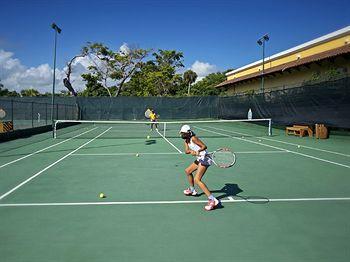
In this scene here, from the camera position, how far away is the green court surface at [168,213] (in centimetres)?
445

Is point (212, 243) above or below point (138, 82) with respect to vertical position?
below

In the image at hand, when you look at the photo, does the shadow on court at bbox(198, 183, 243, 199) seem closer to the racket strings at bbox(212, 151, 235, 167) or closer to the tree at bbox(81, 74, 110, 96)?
the racket strings at bbox(212, 151, 235, 167)

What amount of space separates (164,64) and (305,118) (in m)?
43.0

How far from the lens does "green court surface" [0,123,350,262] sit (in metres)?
4.45

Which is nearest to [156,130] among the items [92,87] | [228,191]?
[228,191]

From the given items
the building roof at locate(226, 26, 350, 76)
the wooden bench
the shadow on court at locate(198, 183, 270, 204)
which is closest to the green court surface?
the shadow on court at locate(198, 183, 270, 204)

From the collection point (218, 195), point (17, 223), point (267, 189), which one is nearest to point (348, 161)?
point (267, 189)

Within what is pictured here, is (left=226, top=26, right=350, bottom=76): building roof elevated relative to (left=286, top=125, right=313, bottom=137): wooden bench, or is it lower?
elevated

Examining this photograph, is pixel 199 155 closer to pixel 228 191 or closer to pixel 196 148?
pixel 196 148

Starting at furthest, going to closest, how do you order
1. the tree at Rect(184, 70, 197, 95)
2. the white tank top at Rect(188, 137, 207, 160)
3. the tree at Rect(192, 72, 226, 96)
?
the tree at Rect(184, 70, 197, 95) → the tree at Rect(192, 72, 226, 96) → the white tank top at Rect(188, 137, 207, 160)

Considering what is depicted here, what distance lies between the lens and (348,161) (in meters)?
11.5

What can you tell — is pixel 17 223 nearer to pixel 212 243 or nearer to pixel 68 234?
pixel 68 234

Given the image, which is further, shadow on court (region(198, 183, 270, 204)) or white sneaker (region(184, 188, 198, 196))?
white sneaker (region(184, 188, 198, 196))

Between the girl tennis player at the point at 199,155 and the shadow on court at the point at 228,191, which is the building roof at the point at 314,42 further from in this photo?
the girl tennis player at the point at 199,155
